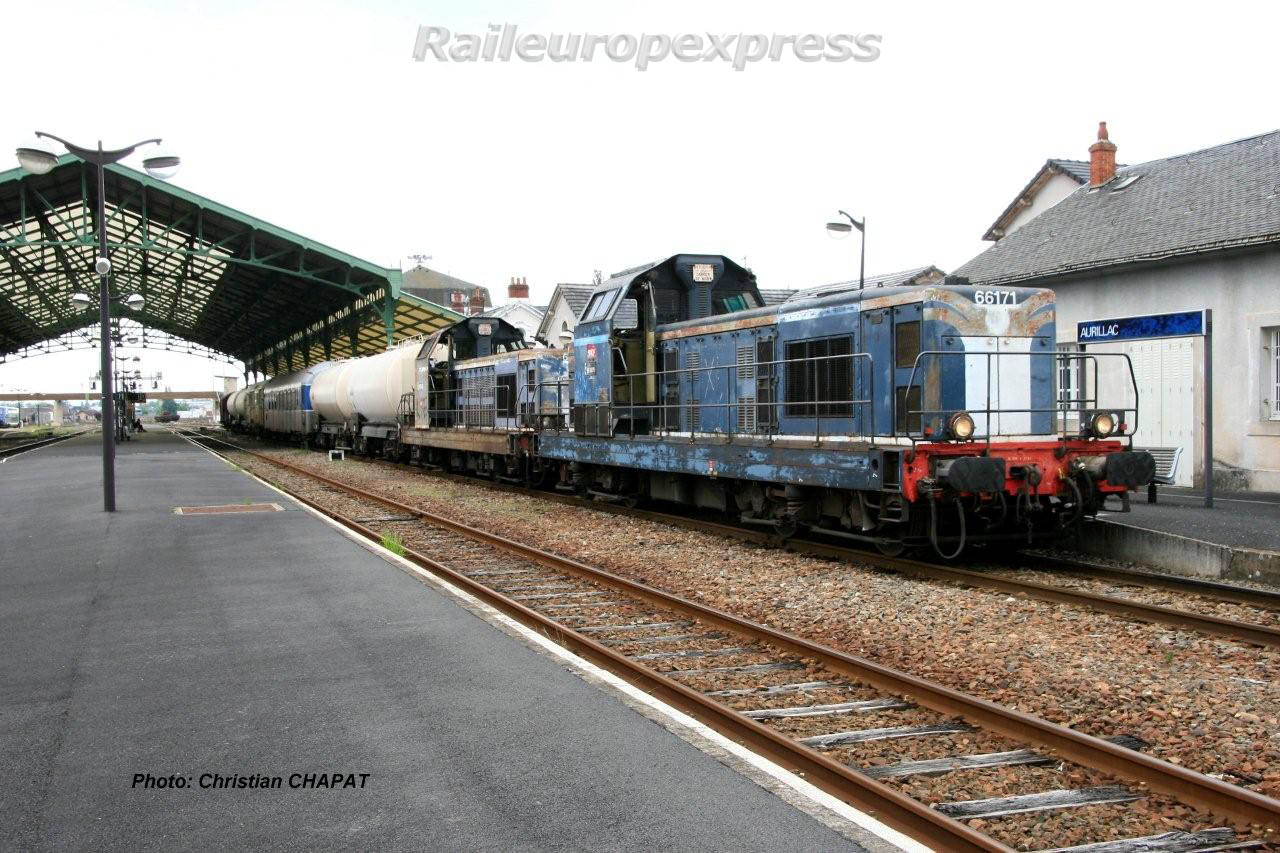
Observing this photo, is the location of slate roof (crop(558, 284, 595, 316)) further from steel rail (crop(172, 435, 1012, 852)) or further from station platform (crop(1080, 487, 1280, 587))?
steel rail (crop(172, 435, 1012, 852))

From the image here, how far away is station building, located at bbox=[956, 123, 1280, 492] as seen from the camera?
15.5 meters

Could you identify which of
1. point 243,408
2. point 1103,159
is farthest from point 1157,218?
point 243,408

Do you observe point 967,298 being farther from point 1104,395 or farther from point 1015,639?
point 1104,395

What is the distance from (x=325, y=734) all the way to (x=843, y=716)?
2765 mm

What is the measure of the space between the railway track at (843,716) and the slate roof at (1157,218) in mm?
12494

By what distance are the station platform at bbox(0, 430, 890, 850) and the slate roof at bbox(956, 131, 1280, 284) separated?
14335mm

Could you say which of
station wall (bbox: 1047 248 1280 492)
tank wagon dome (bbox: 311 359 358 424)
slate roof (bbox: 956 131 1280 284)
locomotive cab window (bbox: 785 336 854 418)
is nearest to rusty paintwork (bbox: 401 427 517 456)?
tank wagon dome (bbox: 311 359 358 424)

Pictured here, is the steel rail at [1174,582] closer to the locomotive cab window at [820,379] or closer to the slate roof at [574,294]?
the locomotive cab window at [820,379]

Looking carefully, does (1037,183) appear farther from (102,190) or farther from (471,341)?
(102,190)

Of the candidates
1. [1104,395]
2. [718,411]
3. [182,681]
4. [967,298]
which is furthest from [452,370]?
[182,681]

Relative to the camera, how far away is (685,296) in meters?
14.5

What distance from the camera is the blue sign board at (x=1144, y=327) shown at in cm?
1258

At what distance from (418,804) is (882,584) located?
19.6ft

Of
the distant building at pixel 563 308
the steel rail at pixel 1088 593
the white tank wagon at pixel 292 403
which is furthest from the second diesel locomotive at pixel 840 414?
the distant building at pixel 563 308
